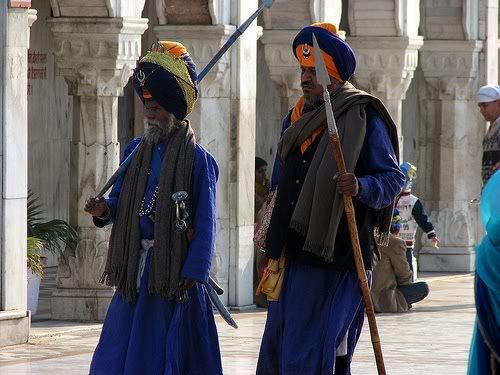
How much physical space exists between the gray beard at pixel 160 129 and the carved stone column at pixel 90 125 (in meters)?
6.01

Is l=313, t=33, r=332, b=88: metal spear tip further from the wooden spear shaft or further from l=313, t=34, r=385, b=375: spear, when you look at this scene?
the wooden spear shaft

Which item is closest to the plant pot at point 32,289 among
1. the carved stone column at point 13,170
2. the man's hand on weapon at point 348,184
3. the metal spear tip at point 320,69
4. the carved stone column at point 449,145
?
the carved stone column at point 13,170

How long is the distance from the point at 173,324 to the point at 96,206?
2.13ft

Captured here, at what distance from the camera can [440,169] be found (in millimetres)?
22062

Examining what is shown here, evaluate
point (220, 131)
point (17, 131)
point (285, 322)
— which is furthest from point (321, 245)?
point (220, 131)

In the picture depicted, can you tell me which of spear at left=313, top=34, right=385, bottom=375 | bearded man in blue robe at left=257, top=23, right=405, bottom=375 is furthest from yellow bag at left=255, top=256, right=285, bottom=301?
spear at left=313, top=34, right=385, bottom=375

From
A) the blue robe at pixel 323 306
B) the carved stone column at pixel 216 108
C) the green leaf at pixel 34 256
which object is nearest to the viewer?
the blue robe at pixel 323 306

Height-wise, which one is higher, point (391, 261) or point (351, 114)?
point (351, 114)

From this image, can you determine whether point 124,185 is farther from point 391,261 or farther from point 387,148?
point 391,261

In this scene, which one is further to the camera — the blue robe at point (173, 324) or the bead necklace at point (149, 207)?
the bead necklace at point (149, 207)

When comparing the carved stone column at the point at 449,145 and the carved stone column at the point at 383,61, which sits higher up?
the carved stone column at the point at 383,61

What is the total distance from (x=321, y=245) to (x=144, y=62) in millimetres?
1278

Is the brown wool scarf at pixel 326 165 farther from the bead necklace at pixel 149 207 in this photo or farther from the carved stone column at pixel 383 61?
the carved stone column at pixel 383 61

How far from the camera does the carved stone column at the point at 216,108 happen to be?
15.7 m
